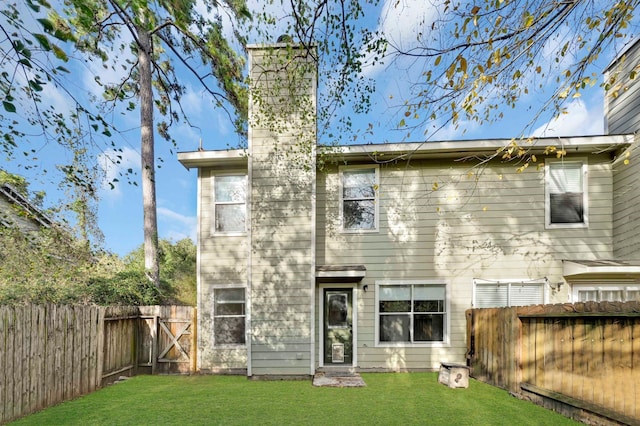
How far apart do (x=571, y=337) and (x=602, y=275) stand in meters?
3.16

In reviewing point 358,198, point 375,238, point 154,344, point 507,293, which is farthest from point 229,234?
point 507,293

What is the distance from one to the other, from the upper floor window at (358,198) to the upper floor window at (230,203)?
2.48m

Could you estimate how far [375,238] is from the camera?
7223 mm

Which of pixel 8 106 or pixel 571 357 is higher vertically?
pixel 8 106

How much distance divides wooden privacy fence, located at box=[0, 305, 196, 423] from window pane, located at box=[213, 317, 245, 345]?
21.2 inches

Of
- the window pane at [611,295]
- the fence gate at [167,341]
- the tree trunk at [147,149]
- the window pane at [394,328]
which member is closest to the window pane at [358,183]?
the window pane at [394,328]

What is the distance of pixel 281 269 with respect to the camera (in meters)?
6.62

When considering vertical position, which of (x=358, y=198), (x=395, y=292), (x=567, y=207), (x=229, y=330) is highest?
(x=358, y=198)

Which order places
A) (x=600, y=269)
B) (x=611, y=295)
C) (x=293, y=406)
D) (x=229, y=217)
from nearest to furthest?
(x=293, y=406) < (x=600, y=269) < (x=611, y=295) < (x=229, y=217)

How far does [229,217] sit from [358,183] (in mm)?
3326

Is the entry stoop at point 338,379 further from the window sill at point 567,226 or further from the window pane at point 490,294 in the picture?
the window sill at point 567,226

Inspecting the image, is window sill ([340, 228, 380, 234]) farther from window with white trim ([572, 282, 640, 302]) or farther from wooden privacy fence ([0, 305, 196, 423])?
window with white trim ([572, 282, 640, 302])

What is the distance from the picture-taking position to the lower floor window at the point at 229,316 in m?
7.14

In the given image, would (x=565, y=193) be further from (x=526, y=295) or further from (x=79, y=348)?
(x=79, y=348)
